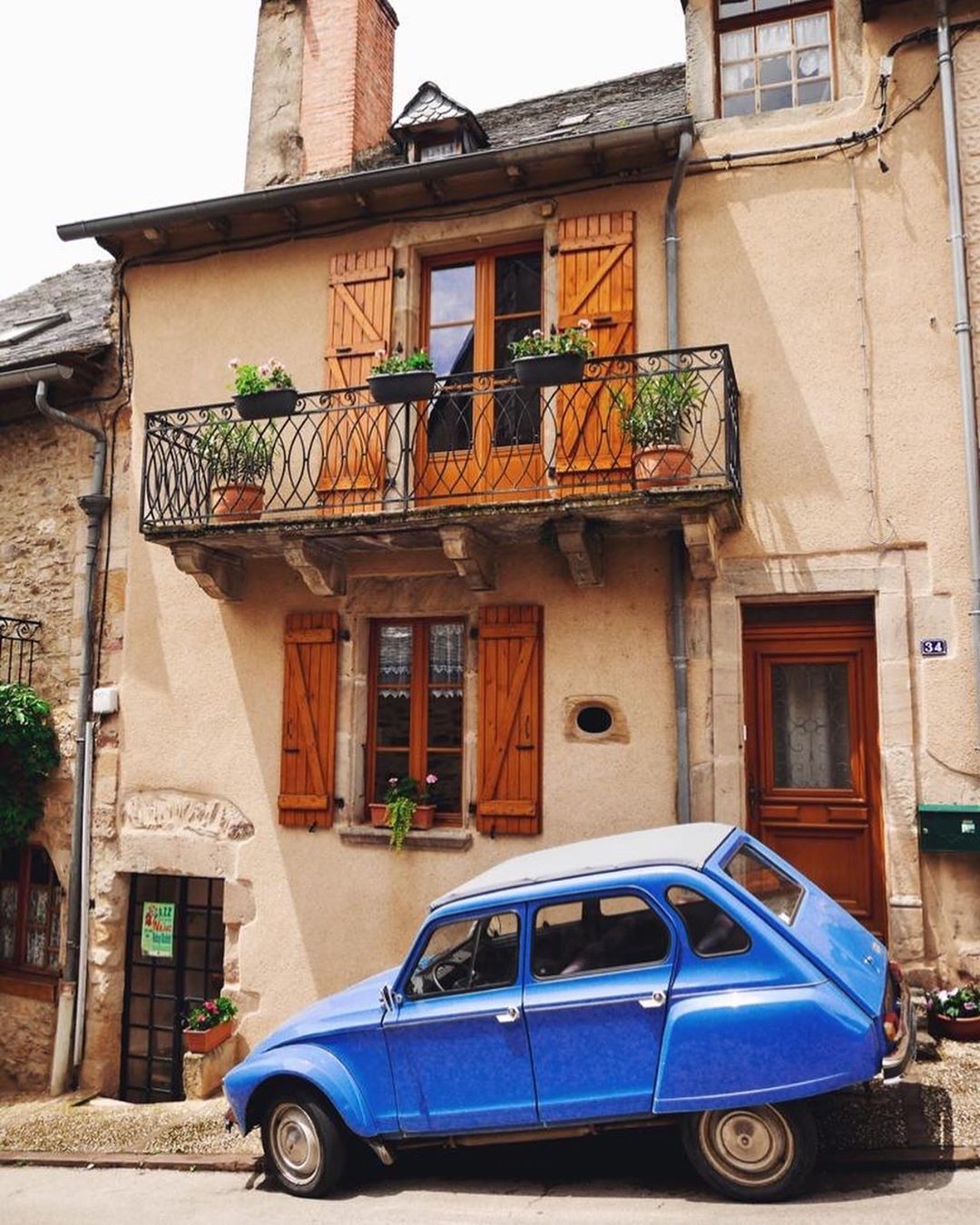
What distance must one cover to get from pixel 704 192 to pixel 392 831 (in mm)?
5394

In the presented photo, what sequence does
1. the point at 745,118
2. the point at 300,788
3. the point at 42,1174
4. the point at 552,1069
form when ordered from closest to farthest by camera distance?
the point at 552,1069
the point at 42,1174
the point at 745,118
the point at 300,788

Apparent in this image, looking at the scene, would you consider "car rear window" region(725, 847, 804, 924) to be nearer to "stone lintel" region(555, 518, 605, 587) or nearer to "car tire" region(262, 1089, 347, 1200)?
"car tire" region(262, 1089, 347, 1200)

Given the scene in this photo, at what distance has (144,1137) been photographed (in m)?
6.36

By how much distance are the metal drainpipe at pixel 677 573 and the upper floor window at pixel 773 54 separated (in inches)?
30.4

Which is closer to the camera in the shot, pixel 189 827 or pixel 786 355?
pixel 786 355

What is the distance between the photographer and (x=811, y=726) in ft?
22.8

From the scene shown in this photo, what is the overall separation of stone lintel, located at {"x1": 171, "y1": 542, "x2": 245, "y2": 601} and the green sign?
110 inches

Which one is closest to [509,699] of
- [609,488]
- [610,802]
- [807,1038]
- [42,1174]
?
[610,802]

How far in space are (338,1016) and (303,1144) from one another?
0.66 m

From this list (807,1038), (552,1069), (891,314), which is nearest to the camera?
(807,1038)

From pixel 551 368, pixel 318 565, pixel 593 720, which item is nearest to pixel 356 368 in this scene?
pixel 318 565

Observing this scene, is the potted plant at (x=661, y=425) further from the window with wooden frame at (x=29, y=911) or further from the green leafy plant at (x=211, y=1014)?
the window with wooden frame at (x=29, y=911)

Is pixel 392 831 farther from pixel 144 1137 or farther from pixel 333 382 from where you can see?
pixel 333 382

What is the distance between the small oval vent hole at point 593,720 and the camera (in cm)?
717
